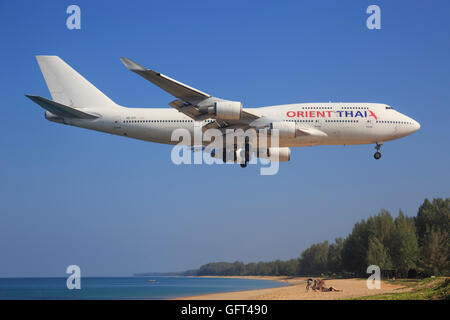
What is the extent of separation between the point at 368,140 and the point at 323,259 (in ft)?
251

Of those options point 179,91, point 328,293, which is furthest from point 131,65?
point 328,293

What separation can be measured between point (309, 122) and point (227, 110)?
8.28 m

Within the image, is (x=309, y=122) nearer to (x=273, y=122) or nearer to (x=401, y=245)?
(x=273, y=122)

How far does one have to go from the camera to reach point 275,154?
122 feet

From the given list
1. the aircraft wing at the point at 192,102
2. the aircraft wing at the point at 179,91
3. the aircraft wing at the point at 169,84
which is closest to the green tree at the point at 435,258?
the aircraft wing at the point at 192,102

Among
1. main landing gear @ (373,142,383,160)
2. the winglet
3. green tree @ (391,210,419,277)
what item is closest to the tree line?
green tree @ (391,210,419,277)

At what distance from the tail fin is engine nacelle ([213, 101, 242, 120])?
1299cm

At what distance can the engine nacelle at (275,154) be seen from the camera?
1435 inches

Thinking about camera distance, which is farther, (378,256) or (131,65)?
(378,256)
